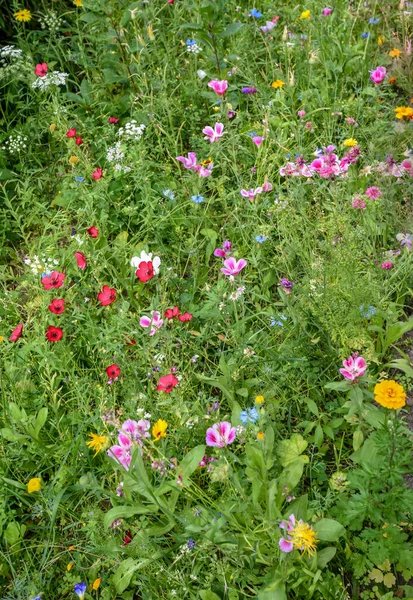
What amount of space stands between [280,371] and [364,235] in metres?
0.67

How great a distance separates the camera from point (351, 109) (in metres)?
3.15

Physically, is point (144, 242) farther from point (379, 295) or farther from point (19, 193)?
point (379, 295)

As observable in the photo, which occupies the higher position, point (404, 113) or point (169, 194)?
point (404, 113)

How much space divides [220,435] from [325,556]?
0.43 m

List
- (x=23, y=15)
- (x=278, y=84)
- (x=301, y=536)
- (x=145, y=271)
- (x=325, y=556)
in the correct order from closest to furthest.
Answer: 1. (x=301, y=536)
2. (x=325, y=556)
3. (x=145, y=271)
4. (x=278, y=84)
5. (x=23, y=15)

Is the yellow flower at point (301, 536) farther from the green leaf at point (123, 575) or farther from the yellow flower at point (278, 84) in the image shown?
the yellow flower at point (278, 84)

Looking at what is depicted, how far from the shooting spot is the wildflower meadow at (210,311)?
197 centimetres

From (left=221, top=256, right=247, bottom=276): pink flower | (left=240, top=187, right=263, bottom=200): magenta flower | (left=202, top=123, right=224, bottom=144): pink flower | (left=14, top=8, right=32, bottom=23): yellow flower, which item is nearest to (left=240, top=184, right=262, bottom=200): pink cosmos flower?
(left=240, top=187, right=263, bottom=200): magenta flower

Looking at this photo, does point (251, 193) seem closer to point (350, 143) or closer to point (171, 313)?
point (350, 143)

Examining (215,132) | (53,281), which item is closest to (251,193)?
→ (215,132)

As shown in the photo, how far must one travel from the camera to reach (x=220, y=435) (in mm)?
1952

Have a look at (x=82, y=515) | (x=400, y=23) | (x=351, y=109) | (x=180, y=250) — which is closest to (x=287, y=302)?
(x=180, y=250)

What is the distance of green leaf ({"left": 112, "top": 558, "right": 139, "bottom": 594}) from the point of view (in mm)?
2021

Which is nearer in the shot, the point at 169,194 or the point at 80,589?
the point at 80,589
